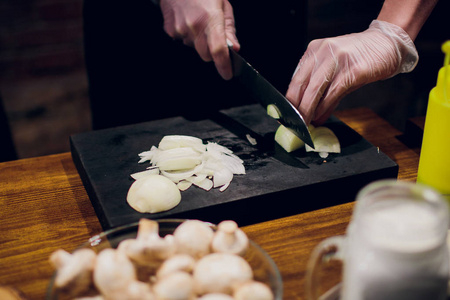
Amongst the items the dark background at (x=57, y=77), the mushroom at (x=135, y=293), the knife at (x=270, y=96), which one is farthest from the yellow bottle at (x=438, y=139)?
the dark background at (x=57, y=77)

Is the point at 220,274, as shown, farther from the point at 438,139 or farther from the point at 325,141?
the point at 325,141

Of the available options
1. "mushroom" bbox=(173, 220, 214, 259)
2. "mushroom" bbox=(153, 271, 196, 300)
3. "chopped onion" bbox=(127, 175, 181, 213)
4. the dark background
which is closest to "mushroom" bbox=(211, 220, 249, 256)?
"mushroom" bbox=(173, 220, 214, 259)

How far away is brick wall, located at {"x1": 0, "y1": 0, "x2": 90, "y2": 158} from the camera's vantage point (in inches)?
118

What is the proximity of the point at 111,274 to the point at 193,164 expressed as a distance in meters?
0.55

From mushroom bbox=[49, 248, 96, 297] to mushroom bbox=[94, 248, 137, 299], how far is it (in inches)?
0.8

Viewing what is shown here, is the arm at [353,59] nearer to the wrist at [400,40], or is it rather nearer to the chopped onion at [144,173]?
the wrist at [400,40]

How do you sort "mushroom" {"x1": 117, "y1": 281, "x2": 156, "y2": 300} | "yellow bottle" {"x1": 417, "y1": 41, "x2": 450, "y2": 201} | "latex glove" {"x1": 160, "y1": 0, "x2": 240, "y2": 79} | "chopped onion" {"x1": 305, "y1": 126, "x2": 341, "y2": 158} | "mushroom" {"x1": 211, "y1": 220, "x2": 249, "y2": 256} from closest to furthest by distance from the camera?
"mushroom" {"x1": 117, "y1": 281, "x2": 156, "y2": 300} → "mushroom" {"x1": 211, "y1": 220, "x2": 249, "y2": 256} → "yellow bottle" {"x1": 417, "y1": 41, "x2": 450, "y2": 201} → "chopped onion" {"x1": 305, "y1": 126, "x2": 341, "y2": 158} → "latex glove" {"x1": 160, "y1": 0, "x2": 240, "y2": 79}

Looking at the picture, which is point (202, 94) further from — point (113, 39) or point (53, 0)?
point (53, 0)

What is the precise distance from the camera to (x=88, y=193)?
1.22 meters

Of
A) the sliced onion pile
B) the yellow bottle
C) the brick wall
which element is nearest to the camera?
the yellow bottle

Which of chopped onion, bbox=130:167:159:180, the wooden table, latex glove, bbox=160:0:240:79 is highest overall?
latex glove, bbox=160:0:240:79

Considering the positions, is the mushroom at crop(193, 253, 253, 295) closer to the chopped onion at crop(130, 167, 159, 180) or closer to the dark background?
the chopped onion at crop(130, 167, 159, 180)

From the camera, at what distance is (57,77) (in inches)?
127

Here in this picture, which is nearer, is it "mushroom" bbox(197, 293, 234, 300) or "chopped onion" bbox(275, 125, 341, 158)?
"mushroom" bbox(197, 293, 234, 300)
